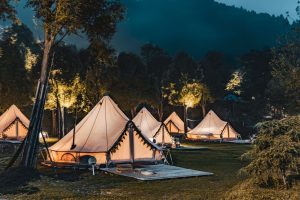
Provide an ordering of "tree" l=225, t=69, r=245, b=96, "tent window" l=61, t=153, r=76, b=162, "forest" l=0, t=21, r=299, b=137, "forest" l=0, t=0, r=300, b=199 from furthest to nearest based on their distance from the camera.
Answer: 1. "tree" l=225, t=69, r=245, b=96
2. "forest" l=0, t=21, r=299, b=137
3. "tent window" l=61, t=153, r=76, b=162
4. "forest" l=0, t=0, r=300, b=199

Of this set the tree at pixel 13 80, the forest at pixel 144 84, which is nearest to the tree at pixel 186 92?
the forest at pixel 144 84

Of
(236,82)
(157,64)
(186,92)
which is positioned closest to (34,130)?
(186,92)

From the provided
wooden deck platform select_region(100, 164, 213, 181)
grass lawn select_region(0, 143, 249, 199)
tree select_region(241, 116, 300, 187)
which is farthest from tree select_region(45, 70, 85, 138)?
tree select_region(241, 116, 300, 187)

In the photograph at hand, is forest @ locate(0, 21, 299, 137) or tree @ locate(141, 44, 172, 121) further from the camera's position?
tree @ locate(141, 44, 172, 121)

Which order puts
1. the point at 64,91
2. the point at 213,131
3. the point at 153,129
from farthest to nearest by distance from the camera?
the point at 213,131
the point at 64,91
the point at 153,129

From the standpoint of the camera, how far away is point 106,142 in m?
23.7

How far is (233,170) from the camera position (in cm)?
2166

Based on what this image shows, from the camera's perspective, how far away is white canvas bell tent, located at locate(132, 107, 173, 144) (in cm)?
3891

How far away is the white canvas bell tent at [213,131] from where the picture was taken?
51000 millimetres

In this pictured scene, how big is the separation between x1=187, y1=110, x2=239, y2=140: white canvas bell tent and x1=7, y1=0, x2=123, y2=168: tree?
30.8 m

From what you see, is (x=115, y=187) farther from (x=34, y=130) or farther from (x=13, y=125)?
(x=13, y=125)

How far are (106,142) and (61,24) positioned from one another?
23.3 feet

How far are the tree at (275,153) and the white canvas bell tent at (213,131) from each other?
121ft

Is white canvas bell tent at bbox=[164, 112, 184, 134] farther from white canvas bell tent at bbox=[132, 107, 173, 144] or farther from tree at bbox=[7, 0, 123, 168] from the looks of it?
tree at bbox=[7, 0, 123, 168]
